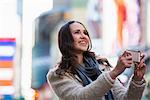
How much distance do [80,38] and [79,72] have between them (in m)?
0.08

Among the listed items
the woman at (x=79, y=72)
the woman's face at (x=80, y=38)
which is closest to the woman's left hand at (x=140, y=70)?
the woman at (x=79, y=72)

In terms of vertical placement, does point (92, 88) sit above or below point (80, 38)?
below

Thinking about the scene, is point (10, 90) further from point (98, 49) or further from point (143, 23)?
point (143, 23)

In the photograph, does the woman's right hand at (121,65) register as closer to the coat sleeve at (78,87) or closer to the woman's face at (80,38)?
the coat sleeve at (78,87)

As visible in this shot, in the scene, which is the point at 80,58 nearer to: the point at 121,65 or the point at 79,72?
the point at 79,72

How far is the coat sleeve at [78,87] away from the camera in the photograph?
2.68 feet

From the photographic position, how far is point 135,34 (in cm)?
241

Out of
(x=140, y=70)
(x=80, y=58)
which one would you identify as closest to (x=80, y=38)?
(x=80, y=58)

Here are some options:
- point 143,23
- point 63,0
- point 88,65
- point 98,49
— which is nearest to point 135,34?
point 143,23

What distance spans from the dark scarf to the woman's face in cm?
4

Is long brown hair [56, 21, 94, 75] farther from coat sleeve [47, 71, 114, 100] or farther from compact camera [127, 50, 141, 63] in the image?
compact camera [127, 50, 141, 63]

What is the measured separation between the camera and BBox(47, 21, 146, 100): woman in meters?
0.88

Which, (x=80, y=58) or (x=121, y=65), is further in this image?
(x=80, y=58)

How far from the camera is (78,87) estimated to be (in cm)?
87
